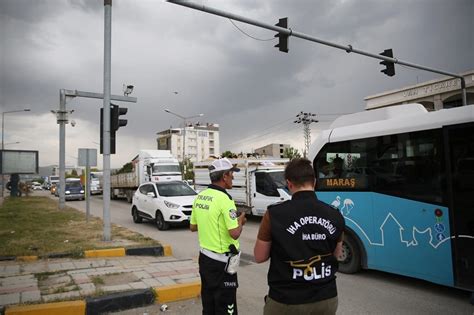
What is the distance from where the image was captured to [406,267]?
5.73m

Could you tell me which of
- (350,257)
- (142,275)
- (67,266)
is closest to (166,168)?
(67,266)

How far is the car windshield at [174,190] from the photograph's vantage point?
13.7m

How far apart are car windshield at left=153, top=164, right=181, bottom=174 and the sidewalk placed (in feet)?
57.2

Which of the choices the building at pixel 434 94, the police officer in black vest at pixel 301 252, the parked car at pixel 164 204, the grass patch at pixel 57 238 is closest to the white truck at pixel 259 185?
the parked car at pixel 164 204

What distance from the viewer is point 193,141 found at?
129625 millimetres

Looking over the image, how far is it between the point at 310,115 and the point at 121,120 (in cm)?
4666

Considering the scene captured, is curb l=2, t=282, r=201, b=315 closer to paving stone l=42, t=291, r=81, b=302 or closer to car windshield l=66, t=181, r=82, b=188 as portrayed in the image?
paving stone l=42, t=291, r=81, b=302

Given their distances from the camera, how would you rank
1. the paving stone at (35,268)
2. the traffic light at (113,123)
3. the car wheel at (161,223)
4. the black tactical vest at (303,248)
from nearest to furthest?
the black tactical vest at (303,248), the paving stone at (35,268), the traffic light at (113,123), the car wheel at (161,223)

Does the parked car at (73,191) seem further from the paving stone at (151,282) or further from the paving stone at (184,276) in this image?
the paving stone at (151,282)

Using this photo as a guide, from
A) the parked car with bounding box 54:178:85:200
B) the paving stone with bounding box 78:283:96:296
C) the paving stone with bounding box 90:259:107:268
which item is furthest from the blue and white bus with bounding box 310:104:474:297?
the parked car with bounding box 54:178:85:200

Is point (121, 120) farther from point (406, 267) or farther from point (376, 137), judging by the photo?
point (406, 267)

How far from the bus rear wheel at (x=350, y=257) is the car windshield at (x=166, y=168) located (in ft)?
63.7

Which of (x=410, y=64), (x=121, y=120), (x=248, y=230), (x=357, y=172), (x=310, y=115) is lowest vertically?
(x=248, y=230)

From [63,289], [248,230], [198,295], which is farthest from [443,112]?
[248,230]
